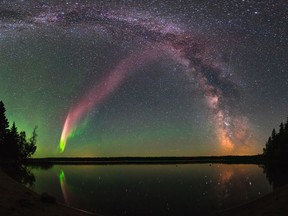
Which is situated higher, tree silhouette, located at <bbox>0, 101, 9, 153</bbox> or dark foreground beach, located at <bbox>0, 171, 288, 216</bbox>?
tree silhouette, located at <bbox>0, 101, 9, 153</bbox>

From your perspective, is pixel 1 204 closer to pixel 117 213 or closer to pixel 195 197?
pixel 117 213

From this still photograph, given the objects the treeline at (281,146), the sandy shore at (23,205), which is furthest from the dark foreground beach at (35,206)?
the treeline at (281,146)

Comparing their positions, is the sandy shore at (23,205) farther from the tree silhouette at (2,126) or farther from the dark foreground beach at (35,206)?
the tree silhouette at (2,126)

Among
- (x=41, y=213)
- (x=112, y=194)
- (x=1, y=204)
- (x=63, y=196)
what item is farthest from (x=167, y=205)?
(x=1, y=204)

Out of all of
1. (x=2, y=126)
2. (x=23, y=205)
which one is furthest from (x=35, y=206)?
(x=2, y=126)

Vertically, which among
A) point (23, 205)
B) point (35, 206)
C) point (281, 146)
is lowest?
point (35, 206)

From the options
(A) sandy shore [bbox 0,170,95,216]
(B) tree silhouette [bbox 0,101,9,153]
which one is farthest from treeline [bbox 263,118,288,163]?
(A) sandy shore [bbox 0,170,95,216]

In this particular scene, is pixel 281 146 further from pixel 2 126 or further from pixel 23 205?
pixel 23 205

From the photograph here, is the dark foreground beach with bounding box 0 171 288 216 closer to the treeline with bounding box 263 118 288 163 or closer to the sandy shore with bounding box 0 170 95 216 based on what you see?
the sandy shore with bounding box 0 170 95 216

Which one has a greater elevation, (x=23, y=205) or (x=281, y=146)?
(x=281, y=146)

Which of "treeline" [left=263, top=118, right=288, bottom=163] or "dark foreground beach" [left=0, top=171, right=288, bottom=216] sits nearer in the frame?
"dark foreground beach" [left=0, top=171, right=288, bottom=216]

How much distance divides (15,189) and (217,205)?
15.2 metres

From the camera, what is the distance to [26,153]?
5128 inches

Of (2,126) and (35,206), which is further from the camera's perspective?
(2,126)
